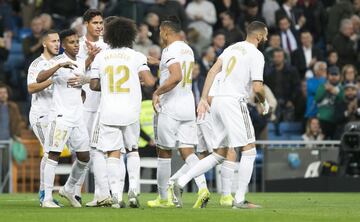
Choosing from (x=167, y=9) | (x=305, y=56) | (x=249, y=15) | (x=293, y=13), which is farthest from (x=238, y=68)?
(x=293, y=13)

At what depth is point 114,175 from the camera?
16672 millimetres

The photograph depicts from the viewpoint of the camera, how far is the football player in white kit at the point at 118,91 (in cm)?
1670

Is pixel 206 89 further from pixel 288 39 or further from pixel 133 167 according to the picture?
pixel 288 39

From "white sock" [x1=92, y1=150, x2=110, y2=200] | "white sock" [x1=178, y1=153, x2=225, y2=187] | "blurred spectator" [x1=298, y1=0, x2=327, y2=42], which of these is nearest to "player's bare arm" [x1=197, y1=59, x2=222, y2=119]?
"white sock" [x1=178, y1=153, x2=225, y2=187]

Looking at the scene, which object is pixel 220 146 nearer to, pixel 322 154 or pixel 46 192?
pixel 46 192

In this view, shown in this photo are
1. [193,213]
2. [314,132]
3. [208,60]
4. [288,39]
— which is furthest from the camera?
[288,39]

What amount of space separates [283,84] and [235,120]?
1214 centimetres

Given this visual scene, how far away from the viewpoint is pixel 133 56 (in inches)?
660

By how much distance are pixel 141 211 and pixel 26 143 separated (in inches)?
390

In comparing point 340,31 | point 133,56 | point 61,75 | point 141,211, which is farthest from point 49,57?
point 340,31

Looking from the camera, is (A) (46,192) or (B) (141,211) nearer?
(B) (141,211)

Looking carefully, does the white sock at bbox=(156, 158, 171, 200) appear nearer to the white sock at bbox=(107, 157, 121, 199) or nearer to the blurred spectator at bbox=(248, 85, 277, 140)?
the white sock at bbox=(107, 157, 121, 199)

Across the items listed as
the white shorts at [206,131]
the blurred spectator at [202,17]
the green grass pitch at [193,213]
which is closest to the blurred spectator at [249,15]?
the blurred spectator at [202,17]

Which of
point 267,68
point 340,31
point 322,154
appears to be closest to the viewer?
point 322,154
